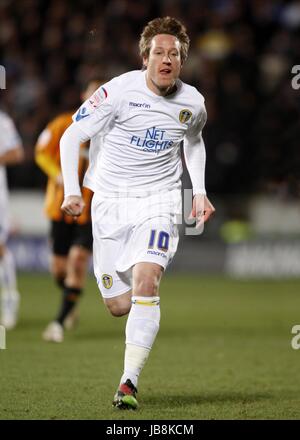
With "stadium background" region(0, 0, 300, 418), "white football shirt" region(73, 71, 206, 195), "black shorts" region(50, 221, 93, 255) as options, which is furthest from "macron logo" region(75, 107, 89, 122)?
"stadium background" region(0, 0, 300, 418)

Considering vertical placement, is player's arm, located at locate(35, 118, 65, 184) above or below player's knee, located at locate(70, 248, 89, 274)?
above

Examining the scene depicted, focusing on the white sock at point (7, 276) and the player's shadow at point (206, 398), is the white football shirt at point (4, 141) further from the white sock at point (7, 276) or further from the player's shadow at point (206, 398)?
the player's shadow at point (206, 398)

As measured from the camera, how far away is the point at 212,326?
10570 millimetres

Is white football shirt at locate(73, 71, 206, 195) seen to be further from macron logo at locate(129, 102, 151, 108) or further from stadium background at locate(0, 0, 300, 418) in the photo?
stadium background at locate(0, 0, 300, 418)

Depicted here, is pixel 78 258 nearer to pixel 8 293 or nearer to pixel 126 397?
pixel 8 293

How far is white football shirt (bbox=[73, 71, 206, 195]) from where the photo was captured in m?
6.08

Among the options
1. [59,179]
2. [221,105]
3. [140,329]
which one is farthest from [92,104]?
[221,105]

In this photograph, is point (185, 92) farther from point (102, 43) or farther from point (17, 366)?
point (102, 43)

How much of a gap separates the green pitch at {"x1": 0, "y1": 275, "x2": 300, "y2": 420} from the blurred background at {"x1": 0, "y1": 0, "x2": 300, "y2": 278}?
2582 mm

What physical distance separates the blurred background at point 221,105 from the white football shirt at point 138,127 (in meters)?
8.51

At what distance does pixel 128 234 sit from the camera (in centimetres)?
615

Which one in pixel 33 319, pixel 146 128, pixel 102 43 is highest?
pixel 102 43
